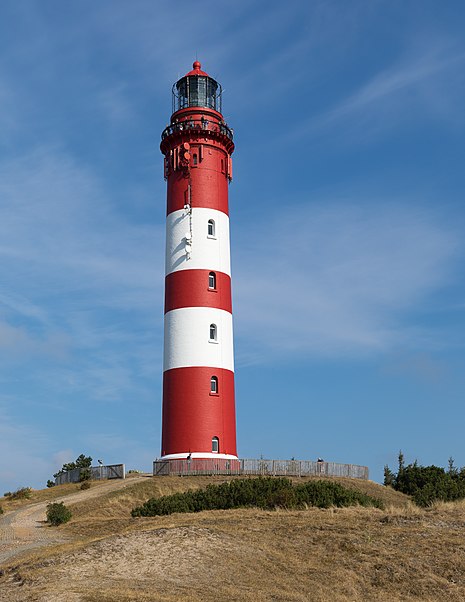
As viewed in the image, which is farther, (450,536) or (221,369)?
(221,369)

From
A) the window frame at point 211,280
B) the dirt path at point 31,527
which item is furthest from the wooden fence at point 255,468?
the window frame at point 211,280

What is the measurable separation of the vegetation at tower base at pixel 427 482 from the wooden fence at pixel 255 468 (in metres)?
2.99

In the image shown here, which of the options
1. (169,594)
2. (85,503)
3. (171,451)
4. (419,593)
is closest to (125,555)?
(169,594)

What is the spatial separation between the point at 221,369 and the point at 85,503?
11510mm

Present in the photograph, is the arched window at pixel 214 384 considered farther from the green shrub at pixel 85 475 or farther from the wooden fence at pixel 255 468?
the green shrub at pixel 85 475

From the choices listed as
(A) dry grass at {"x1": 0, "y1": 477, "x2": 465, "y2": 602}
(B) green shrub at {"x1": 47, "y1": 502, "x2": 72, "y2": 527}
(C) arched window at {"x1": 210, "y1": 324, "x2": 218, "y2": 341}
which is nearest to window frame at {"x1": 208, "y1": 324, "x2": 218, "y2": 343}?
(C) arched window at {"x1": 210, "y1": 324, "x2": 218, "y2": 341}

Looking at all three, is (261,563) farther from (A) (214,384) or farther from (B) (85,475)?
(B) (85,475)

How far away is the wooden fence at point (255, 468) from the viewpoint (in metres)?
41.4

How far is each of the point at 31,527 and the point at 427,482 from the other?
954 inches

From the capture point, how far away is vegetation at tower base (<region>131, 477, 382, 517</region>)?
2777cm

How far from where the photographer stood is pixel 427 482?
146ft

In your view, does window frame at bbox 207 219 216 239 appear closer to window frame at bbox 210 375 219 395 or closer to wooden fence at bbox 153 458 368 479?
window frame at bbox 210 375 219 395

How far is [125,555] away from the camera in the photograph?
18.9 m

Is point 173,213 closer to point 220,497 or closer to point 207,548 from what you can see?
point 220,497
